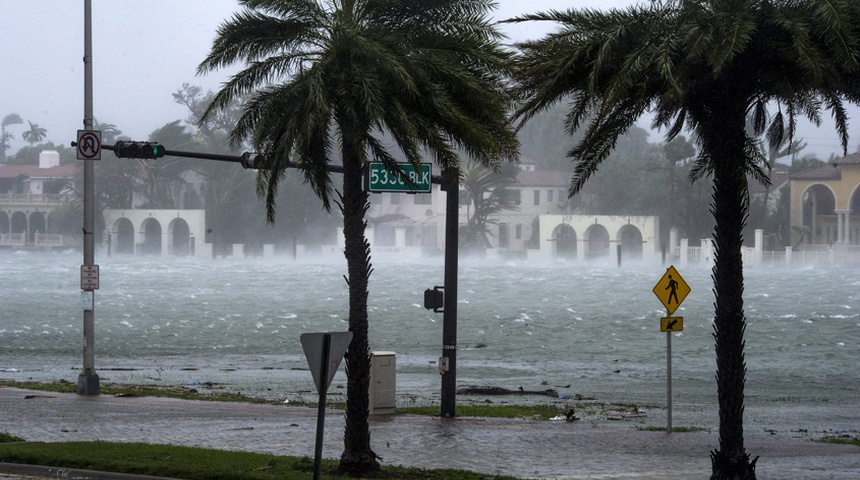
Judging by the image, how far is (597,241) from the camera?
146 m

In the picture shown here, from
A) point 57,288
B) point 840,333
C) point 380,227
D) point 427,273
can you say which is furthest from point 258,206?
point 840,333

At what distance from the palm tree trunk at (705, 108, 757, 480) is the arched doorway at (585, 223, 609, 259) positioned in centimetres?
13002

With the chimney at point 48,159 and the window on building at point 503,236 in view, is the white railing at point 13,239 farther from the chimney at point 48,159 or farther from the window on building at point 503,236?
the window on building at point 503,236

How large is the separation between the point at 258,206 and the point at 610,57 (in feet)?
476

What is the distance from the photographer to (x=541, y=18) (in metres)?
13.8

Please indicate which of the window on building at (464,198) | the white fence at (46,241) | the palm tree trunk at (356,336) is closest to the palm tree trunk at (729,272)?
the palm tree trunk at (356,336)

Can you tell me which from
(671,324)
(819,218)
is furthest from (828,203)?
(671,324)

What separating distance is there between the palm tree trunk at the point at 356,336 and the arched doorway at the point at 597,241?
129339 millimetres

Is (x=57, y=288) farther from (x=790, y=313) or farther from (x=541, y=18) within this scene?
(x=541, y=18)

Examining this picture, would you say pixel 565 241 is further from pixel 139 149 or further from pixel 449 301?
pixel 449 301

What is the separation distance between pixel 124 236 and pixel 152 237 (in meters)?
7.00

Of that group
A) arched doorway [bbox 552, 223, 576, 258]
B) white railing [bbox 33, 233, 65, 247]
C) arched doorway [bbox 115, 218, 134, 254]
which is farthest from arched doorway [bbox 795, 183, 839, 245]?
white railing [bbox 33, 233, 65, 247]

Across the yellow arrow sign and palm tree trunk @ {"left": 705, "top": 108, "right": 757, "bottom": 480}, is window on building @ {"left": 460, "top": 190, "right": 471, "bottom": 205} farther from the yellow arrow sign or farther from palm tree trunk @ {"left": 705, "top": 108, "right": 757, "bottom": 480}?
palm tree trunk @ {"left": 705, "top": 108, "right": 757, "bottom": 480}

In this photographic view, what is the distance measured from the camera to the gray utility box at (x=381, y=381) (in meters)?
21.6
